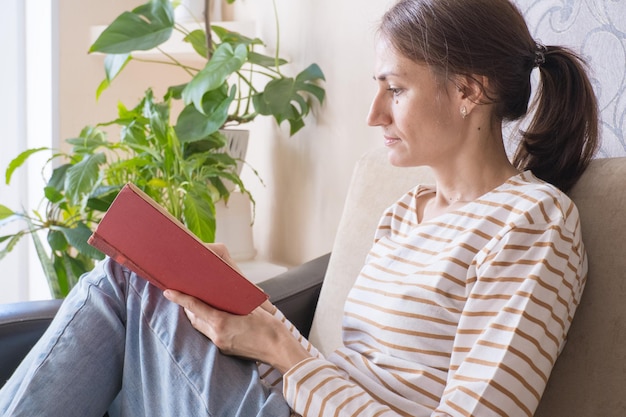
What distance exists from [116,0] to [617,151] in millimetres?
1940

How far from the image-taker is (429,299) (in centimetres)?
108

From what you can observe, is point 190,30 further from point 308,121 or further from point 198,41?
point 308,121

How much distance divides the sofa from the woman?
0.11 feet

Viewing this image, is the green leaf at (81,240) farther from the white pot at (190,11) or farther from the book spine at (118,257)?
the book spine at (118,257)

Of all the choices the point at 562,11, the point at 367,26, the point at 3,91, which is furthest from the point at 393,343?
the point at 3,91

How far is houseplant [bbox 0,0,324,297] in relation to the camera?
1.97 meters

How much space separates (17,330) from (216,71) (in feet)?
2.76

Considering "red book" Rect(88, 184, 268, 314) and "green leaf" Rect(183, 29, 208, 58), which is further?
"green leaf" Rect(183, 29, 208, 58)

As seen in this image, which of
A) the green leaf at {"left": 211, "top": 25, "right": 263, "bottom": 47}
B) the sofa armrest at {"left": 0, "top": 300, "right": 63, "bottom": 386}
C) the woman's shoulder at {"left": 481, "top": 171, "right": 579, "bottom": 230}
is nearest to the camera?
the woman's shoulder at {"left": 481, "top": 171, "right": 579, "bottom": 230}

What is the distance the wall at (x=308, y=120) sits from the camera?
1986mm

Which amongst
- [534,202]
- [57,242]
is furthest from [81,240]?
[534,202]

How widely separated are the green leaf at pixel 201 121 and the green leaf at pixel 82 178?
211 millimetres

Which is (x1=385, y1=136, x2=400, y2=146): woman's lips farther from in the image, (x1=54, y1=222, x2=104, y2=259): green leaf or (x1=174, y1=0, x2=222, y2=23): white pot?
(x1=174, y1=0, x2=222, y2=23): white pot

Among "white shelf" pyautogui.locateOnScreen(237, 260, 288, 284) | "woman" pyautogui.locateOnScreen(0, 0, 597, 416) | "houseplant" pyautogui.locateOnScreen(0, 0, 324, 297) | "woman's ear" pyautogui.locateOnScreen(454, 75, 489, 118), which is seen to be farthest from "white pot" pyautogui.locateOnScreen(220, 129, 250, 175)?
"woman's ear" pyautogui.locateOnScreen(454, 75, 489, 118)
